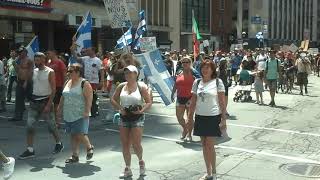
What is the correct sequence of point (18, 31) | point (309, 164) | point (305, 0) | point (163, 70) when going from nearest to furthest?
point (309, 164) → point (163, 70) → point (18, 31) → point (305, 0)

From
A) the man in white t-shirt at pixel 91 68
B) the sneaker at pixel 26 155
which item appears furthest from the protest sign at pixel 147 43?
the sneaker at pixel 26 155

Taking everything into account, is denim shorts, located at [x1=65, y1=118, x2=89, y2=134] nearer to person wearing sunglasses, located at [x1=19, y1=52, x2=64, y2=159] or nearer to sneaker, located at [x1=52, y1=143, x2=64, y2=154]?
person wearing sunglasses, located at [x1=19, y1=52, x2=64, y2=159]

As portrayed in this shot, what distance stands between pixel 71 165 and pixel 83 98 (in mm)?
1058

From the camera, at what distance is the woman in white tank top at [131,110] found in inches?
308

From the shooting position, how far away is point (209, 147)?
7.68 meters

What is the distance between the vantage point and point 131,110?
779 cm

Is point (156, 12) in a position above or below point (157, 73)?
above

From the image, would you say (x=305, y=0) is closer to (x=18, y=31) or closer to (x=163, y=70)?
(x=18, y=31)

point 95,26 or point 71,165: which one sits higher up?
point 95,26

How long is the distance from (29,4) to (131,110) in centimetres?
2382

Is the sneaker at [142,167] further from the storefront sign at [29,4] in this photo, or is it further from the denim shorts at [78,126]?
the storefront sign at [29,4]

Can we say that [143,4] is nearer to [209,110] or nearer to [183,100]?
[183,100]

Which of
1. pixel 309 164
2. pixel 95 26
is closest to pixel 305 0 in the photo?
pixel 95 26

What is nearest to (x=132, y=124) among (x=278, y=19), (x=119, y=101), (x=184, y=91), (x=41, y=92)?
(x=119, y=101)
